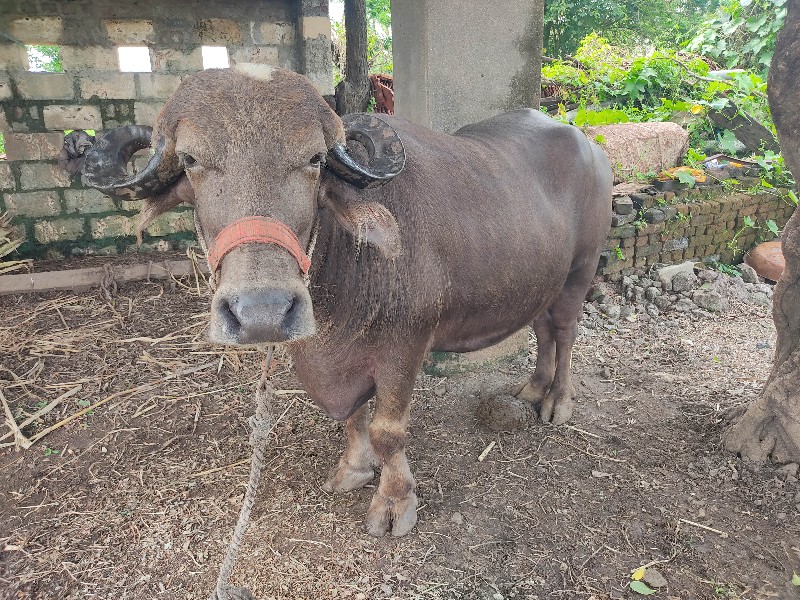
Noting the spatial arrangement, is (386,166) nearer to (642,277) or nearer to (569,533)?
(569,533)

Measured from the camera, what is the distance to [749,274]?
582 cm

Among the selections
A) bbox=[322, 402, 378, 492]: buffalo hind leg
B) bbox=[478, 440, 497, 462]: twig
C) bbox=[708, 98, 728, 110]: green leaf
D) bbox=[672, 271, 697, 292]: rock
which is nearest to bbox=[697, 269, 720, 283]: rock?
bbox=[672, 271, 697, 292]: rock

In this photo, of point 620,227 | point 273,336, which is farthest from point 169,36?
point 273,336

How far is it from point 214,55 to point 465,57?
3837 mm

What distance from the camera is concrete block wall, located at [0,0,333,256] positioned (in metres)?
5.86

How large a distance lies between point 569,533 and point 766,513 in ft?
2.98

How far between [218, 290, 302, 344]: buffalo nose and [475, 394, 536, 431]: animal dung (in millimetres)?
2122

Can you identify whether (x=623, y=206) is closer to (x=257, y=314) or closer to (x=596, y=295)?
(x=596, y=295)

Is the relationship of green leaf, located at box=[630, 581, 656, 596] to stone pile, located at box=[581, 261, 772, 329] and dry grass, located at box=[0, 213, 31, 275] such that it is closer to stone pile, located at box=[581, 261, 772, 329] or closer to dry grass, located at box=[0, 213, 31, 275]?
stone pile, located at box=[581, 261, 772, 329]

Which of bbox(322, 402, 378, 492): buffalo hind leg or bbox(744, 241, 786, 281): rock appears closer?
bbox(322, 402, 378, 492): buffalo hind leg

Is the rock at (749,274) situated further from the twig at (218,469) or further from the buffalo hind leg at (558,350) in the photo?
the twig at (218,469)

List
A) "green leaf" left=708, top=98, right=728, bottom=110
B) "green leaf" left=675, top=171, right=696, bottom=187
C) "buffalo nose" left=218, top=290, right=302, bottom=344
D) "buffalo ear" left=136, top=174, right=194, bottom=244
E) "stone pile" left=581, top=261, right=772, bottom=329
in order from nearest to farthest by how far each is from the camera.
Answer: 1. "buffalo nose" left=218, top=290, right=302, bottom=344
2. "buffalo ear" left=136, top=174, right=194, bottom=244
3. "stone pile" left=581, top=261, right=772, bottom=329
4. "green leaf" left=675, top=171, right=696, bottom=187
5. "green leaf" left=708, top=98, right=728, bottom=110

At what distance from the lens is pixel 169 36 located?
625 cm

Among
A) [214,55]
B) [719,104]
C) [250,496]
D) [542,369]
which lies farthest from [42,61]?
[250,496]
